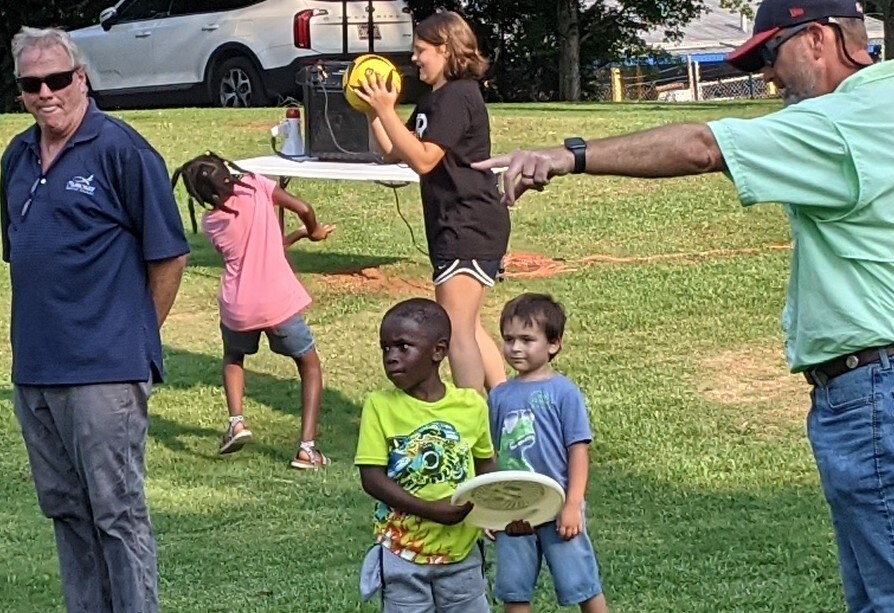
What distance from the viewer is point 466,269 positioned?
707cm

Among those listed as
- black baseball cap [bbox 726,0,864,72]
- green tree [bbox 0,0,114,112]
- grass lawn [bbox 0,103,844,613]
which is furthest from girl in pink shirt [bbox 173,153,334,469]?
green tree [bbox 0,0,114,112]

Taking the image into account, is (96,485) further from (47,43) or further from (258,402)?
(258,402)

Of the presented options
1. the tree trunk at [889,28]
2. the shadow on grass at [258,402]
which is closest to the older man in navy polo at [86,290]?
the shadow on grass at [258,402]

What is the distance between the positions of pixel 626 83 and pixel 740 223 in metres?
19.6

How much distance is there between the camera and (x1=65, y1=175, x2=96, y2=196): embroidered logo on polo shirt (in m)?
4.81

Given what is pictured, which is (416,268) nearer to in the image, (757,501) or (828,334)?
(757,501)

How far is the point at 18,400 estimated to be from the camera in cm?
507

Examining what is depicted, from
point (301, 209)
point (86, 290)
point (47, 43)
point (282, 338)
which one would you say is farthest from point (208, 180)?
point (86, 290)

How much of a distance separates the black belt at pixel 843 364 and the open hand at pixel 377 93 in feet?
10.8

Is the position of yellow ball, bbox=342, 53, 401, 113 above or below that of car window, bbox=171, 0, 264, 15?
below

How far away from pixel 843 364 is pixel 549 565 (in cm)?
143

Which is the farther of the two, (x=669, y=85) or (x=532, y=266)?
(x=669, y=85)

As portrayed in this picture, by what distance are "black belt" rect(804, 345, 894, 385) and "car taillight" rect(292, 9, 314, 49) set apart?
51.5ft

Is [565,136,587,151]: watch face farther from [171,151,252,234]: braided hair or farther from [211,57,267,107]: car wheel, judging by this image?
[211,57,267,107]: car wheel
